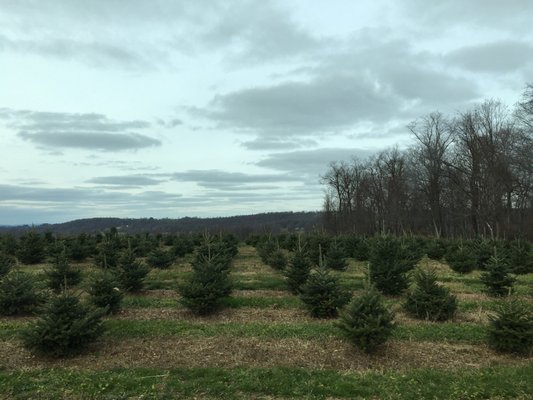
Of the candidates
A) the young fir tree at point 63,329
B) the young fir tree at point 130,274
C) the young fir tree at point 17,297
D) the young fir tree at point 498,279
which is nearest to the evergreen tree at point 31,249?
the young fir tree at point 130,274

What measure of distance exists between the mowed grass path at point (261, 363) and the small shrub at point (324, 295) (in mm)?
481

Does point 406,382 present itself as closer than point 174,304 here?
Yes

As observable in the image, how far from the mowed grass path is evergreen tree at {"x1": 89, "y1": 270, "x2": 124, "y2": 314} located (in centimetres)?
46

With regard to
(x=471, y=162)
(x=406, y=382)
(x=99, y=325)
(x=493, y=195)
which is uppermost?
(x=471, y=162)

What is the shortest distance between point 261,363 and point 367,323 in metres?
2.13

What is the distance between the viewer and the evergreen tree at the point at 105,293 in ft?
38.9

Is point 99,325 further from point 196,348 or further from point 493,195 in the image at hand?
point 493,195

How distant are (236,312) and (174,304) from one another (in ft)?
7.06

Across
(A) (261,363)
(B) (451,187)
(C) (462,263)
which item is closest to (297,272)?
(A) (261,363)

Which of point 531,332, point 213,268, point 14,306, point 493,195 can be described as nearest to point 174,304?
point 213,268

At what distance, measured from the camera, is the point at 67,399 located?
6.50 metres

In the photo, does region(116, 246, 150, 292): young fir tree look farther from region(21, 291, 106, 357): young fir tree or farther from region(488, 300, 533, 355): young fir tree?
region(488, 300, 533, 355): young fir tree

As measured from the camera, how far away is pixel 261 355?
Result: 28.0ft

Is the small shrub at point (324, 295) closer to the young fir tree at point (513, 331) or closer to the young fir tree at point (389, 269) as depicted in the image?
the young fir tree at point (389, 269)
